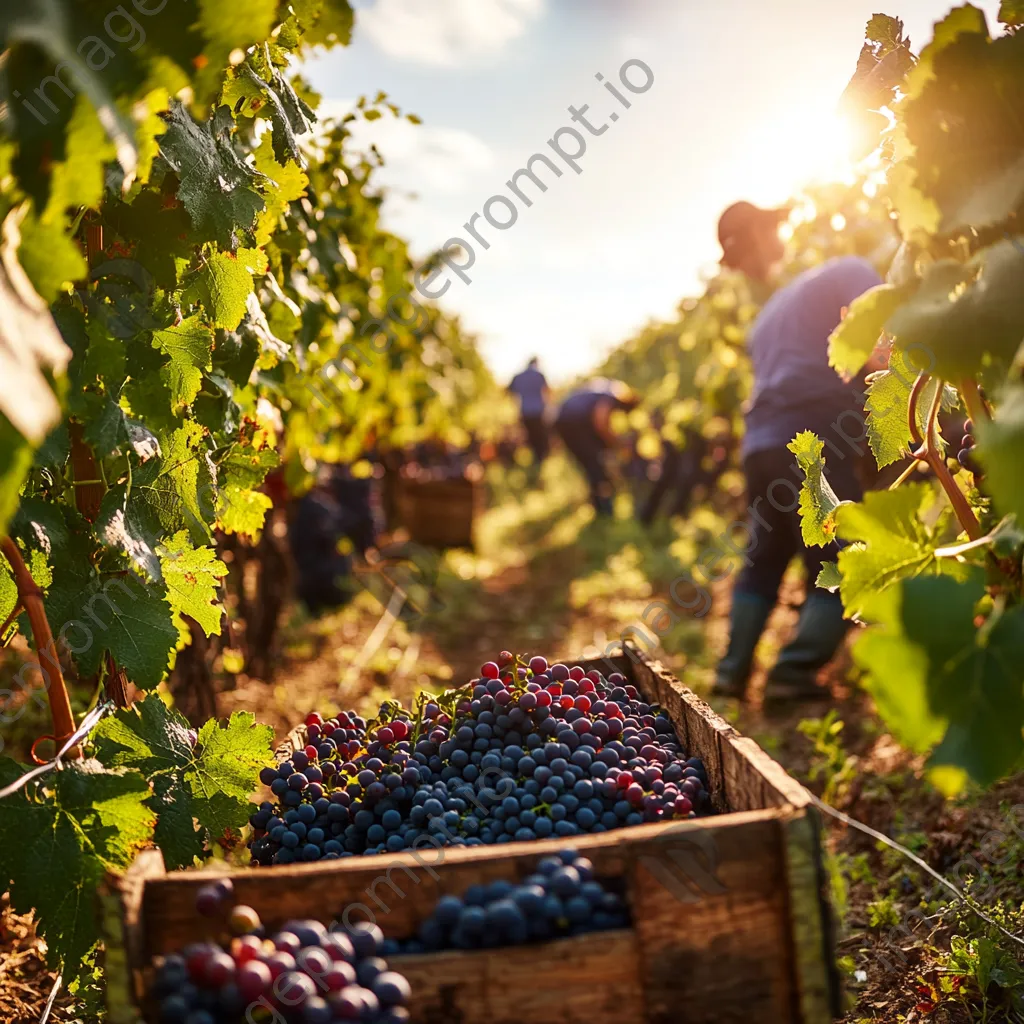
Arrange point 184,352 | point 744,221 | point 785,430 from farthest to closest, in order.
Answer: point 744,221 → point 785,430 → point 184,352

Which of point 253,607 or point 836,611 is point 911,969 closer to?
point 836,611

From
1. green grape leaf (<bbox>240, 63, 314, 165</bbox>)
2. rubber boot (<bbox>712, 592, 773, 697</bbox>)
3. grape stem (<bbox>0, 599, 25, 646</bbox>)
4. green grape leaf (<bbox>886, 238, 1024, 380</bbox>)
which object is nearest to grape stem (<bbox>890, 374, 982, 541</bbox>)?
green grape leaf (<bbox>886, 238, 1024, 380</bbox>)

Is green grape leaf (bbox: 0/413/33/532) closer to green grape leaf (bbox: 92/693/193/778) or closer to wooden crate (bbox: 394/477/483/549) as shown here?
green grape leaf (bbox: 92/693/193/778)

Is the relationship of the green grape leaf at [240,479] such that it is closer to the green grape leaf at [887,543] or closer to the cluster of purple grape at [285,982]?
the cluster of purple grape at [285,982]

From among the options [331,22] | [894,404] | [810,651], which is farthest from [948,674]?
[810,651]

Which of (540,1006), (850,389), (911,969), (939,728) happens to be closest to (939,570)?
(939,728)

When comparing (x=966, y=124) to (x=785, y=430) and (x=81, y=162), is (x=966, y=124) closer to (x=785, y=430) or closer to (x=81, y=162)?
(x=81, y=162)

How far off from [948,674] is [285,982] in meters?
0.91

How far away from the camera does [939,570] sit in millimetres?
1396

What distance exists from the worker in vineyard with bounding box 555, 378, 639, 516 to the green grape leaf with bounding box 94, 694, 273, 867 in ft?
35.2

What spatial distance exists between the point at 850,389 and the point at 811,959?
3.37 meters

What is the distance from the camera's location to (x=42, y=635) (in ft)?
5.10

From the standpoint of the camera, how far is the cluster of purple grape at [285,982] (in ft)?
3.46

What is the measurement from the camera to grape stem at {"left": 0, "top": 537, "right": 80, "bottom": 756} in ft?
4.92
